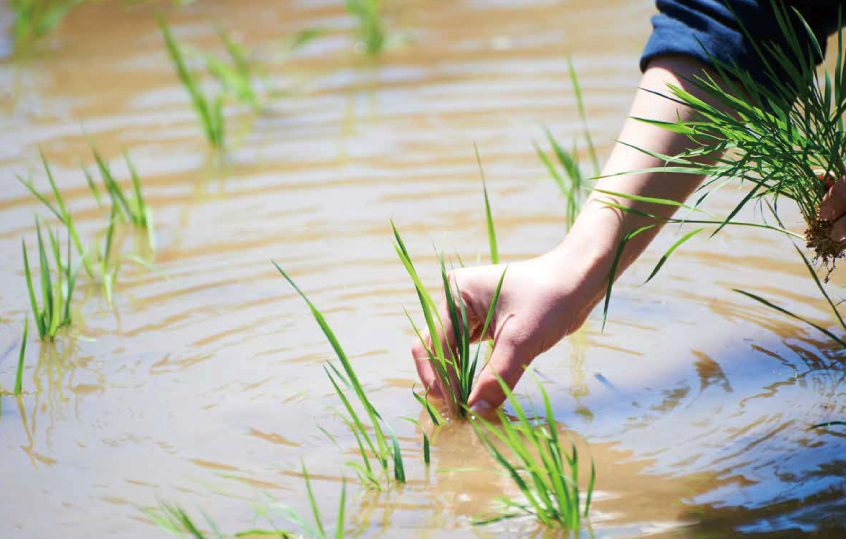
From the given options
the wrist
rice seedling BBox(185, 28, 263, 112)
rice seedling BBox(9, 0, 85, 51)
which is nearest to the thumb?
the wrist

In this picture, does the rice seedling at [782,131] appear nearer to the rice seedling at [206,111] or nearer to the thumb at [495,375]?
the thumb at [495,375]

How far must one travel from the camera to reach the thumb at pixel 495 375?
162 centimetres

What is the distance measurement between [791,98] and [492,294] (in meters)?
0.57

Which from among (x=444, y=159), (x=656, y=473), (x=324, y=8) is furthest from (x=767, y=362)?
(x=324, y=8)

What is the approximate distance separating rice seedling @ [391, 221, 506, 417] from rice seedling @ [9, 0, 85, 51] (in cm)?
304

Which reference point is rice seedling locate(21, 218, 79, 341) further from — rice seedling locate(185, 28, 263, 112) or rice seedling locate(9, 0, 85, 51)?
rice seedling locate(9, 0, 85, 51)

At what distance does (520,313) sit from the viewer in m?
1.63

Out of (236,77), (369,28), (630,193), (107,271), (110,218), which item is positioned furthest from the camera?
(369,28)

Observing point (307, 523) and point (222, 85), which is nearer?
point (307, 523)

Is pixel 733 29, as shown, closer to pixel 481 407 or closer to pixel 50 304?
pixel 481 407

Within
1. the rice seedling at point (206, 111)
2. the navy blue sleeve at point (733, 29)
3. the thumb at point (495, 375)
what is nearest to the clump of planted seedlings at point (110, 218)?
the rice seedling at point (206, 111)

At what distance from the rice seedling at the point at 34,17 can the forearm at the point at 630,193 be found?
3.12m

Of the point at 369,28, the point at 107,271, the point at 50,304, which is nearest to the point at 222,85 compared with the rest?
the point at 369,28

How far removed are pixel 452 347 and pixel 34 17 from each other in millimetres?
3966
